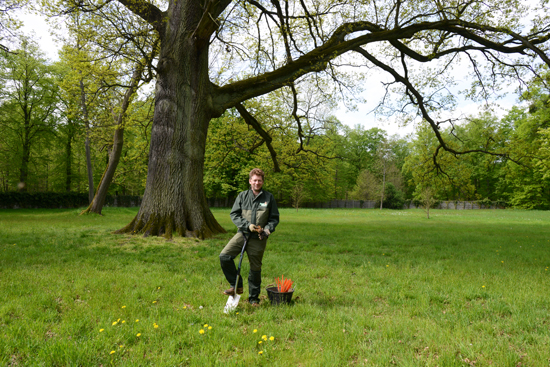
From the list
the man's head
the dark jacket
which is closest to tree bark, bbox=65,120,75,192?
the dark jacket

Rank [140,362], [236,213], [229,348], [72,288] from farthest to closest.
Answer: [72,288], [236,213], [229,348], [140,362]

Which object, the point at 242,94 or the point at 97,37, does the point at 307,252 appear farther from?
the point at 97,37

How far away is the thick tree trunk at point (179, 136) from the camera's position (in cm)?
930

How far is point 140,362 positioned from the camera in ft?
8.79

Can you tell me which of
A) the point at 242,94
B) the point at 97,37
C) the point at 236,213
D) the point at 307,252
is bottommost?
the point at 307,252

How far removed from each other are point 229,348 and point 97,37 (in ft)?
35.9

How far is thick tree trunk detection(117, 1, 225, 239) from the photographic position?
30.5 feet

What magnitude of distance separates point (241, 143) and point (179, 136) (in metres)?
10.4

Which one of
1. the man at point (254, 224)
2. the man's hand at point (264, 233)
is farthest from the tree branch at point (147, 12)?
the man's hand at point (264, 233)

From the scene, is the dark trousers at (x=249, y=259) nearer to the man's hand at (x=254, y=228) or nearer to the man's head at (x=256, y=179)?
the man's hand at (x=254, y=228)

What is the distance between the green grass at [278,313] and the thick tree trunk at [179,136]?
7.17 ft

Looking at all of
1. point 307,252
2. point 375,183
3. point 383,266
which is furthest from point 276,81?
point 375,183

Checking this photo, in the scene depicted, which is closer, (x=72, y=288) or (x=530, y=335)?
(x=530, y=335)

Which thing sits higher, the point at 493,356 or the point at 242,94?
the point at 242,94
